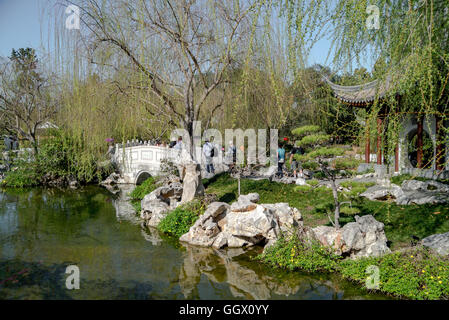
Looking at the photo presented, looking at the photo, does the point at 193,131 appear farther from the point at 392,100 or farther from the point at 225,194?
the point at 392,100

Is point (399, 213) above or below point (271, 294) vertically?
above

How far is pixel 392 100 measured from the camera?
96.9 inches

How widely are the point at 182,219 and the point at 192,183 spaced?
0.92 meters

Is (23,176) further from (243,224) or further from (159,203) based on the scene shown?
(243,224)

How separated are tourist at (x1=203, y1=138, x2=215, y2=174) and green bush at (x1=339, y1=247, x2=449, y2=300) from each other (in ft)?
19.7

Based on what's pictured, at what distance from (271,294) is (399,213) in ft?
9.63

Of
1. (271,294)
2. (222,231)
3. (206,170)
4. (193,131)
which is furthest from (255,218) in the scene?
(206,170)

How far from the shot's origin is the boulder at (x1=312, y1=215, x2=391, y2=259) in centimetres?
447

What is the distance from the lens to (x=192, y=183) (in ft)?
24.2

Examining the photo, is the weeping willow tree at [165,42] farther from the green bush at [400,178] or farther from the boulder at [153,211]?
the green bush at [400,178]

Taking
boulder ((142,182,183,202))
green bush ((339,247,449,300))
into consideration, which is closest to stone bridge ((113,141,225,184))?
boulder ((142,182,183,202))

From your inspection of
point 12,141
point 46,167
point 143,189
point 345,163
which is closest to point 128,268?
point 143,189

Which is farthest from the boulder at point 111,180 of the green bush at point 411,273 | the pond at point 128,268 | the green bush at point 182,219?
the green bush at point 411,273

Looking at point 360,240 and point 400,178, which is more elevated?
point 400,178
